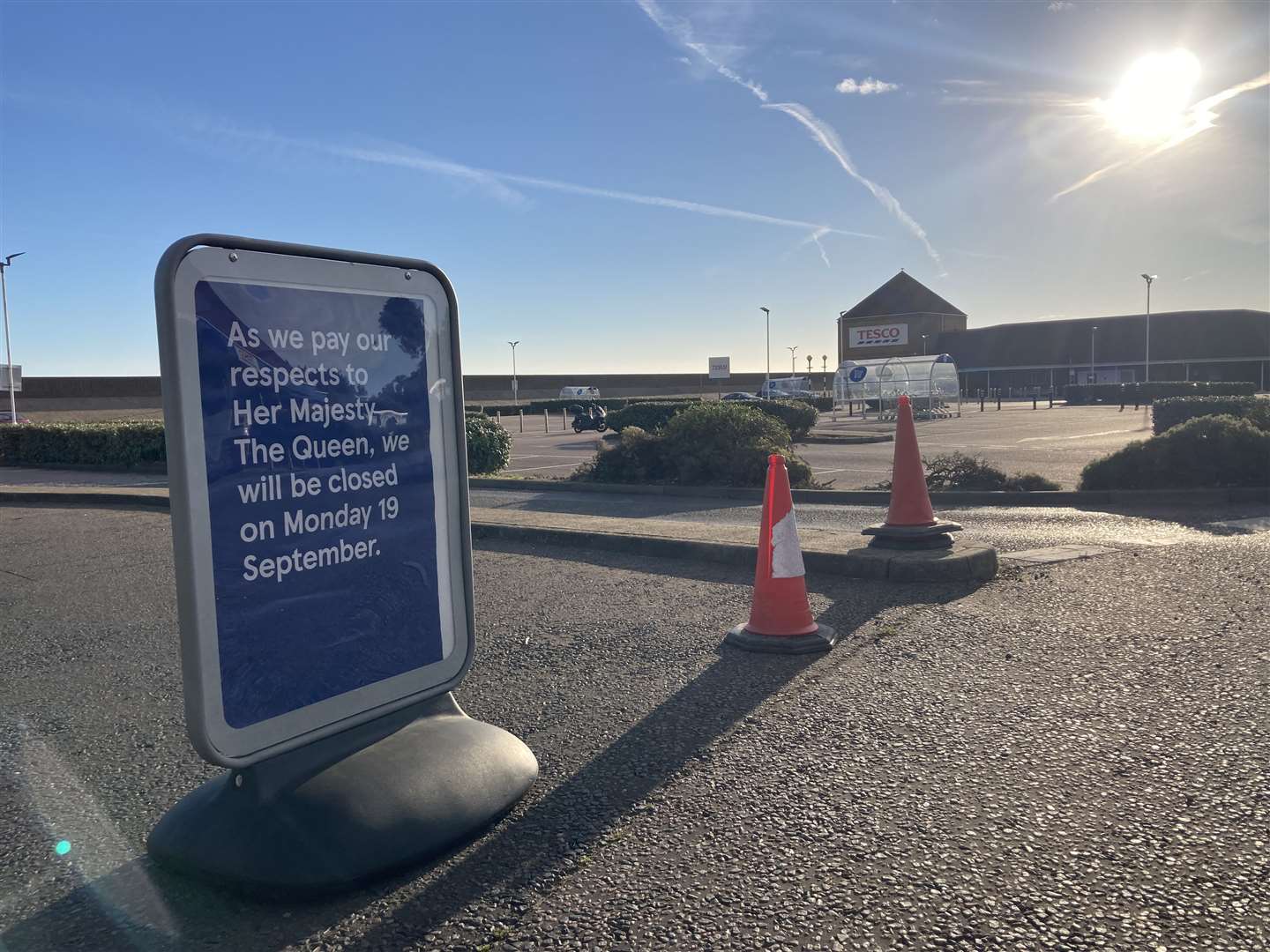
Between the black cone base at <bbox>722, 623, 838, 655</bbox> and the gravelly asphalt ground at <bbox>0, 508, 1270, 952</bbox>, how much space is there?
7 cm

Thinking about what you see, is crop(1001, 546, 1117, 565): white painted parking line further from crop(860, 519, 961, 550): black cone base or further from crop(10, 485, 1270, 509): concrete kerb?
crop(10, 485, 1270, 509): concrete kerb

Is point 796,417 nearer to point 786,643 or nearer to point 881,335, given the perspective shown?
point 786,643

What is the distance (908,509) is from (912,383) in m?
35.3

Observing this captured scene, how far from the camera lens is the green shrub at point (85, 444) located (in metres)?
21.6

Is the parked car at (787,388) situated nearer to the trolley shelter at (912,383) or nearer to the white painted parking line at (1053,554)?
the trolley shelter at (912,383)

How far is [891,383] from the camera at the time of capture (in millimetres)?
41500

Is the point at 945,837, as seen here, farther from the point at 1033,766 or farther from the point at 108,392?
the point at 108,392

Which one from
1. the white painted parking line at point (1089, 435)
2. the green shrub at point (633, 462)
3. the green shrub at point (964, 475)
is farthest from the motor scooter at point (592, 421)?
the green shrub at point (964, 475)

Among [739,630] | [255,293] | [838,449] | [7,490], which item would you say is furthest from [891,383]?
[255,293]

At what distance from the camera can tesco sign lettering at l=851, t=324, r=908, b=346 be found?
3821 inches

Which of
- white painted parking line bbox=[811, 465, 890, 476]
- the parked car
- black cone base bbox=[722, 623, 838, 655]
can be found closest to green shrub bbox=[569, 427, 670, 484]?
white painted parking line bbox=[811, 465, 890, 476]

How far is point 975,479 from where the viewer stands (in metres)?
12.2

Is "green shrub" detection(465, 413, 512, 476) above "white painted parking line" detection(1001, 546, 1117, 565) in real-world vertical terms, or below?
above

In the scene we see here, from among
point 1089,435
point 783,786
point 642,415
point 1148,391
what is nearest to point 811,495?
point 783,786
